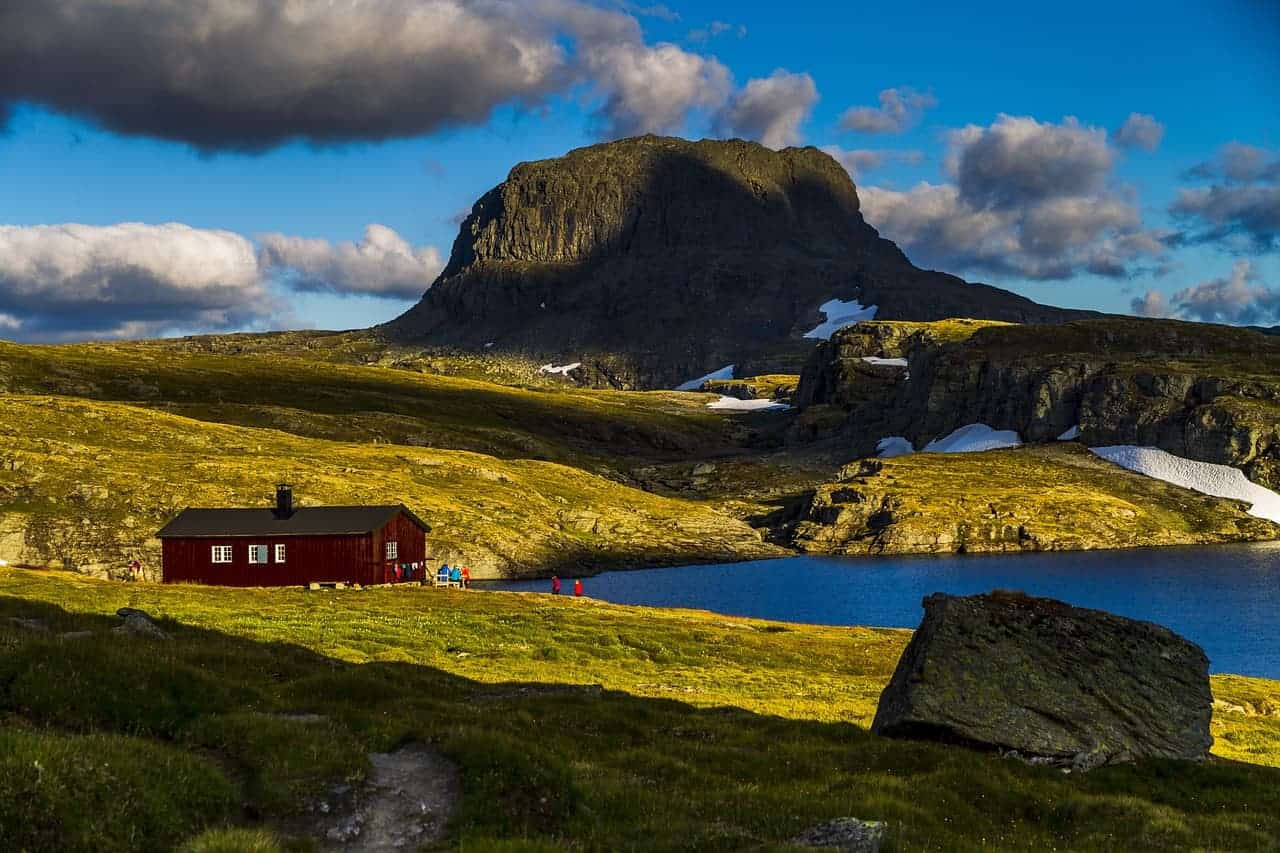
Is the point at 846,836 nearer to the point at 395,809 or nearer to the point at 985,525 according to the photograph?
the point at 395,809

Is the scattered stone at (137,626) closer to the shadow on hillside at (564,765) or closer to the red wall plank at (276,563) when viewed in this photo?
the shadow on hillside at (564,765)

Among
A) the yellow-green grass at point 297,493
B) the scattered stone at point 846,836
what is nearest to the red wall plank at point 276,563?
the yellow-green grass at point 297,493

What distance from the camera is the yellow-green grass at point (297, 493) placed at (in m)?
119

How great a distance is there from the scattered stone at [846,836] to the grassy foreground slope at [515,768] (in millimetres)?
375

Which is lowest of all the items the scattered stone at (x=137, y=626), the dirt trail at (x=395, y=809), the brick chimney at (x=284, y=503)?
the brick chimney at (x=284, y=503)

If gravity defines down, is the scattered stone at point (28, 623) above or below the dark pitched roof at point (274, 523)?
A: above

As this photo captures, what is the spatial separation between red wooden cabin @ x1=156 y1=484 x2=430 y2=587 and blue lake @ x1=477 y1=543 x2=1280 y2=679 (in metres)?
36.2

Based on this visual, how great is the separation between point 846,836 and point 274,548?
286ft

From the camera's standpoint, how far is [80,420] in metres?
163

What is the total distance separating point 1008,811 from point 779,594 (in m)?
114

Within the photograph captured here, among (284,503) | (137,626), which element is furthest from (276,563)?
(137,626)

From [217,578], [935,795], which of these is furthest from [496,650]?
[217,578]

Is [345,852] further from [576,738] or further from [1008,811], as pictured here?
[1008,811]

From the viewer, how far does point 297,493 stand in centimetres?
13588
